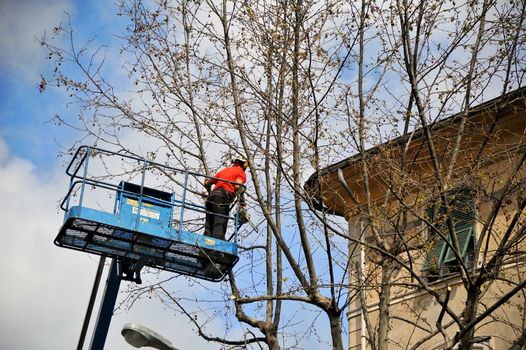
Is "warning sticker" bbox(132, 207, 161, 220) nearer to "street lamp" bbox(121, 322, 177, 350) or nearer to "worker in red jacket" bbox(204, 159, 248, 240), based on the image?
"worker in red jacket" bbox(204, 159, 248, 240)

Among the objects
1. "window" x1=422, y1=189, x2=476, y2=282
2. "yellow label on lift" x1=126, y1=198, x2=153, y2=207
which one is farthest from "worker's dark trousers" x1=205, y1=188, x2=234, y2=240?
"window" x1=422, y1=189, x2=476, y2=282

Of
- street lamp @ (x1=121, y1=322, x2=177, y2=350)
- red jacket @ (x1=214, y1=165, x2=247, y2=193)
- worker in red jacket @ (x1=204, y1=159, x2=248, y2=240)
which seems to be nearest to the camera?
street lamp @ (x1=121, y1=322, x2=177, y2=350)

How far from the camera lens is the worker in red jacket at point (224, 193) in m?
12.7

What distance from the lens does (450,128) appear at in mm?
12445

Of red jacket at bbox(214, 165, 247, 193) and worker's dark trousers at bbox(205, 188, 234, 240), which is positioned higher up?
red jacket at bbox(214, 165, 247, 193)

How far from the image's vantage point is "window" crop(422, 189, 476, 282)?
10.6 metres

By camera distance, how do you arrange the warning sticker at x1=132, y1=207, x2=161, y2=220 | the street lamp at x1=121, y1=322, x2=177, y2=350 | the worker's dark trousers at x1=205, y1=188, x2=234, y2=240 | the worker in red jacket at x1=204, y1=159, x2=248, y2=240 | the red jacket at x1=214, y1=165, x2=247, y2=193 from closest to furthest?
1. the street lamp at x1=121, y1=322, x2=177, y2=350
2. the warning sticker at x1=132, y1=207, x2=161, y2=220
3. the worker's dark trousers at x1=205, y1=188, x2=234, y2=240
4. the worker in red jacket at x1=204, y1=159, x2=248, y2=240
5. the red jacket at x1=214, y1=165, x2=247, y2=193

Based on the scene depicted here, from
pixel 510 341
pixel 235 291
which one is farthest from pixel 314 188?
pixel 510 341

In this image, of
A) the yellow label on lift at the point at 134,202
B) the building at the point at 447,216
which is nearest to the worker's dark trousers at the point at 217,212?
the yellow label on lift at the point at 134,202

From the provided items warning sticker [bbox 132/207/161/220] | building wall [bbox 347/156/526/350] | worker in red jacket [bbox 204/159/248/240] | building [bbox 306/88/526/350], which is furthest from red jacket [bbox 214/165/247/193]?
building wall [bbox 347/156/526/350]

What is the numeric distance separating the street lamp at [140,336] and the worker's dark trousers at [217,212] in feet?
9.43

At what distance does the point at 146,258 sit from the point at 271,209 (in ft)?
5.65

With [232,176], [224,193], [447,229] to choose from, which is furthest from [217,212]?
[447,229]

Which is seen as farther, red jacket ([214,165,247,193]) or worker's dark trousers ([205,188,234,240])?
red jacket ([214,165,247,193])
